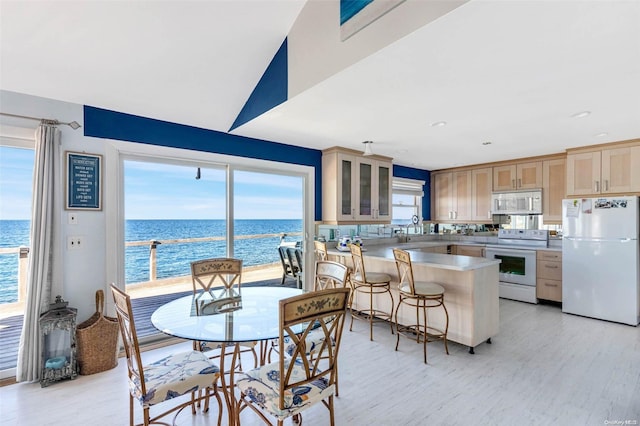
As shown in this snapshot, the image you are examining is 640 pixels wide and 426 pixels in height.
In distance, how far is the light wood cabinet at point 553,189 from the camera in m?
4.68

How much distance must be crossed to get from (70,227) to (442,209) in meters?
6.02

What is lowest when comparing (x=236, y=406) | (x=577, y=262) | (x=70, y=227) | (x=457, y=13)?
(x=236, y=406)

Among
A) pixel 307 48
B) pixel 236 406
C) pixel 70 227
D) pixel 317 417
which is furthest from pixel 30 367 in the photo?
pixel 307 48

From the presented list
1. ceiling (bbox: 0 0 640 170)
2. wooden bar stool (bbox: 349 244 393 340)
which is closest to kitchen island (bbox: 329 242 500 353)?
wooden bar stool (bbox: 349 244 393 340)

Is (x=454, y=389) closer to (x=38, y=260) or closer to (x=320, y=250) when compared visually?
(x=320, y=250)

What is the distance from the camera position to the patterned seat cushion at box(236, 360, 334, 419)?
1.46 metres

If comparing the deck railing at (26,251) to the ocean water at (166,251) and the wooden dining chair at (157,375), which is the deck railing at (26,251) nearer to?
the ocean water at (166,251)

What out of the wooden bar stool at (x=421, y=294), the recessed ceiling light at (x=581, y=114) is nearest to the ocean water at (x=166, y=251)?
the wooden bar stool at (x=421, y=294)

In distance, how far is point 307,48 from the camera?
6.92ft

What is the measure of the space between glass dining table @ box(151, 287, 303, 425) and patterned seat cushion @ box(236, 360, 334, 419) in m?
0.21

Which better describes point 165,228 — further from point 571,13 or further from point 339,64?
point 571,13

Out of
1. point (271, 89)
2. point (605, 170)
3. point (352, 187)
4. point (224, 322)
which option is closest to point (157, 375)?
point (224, 322)

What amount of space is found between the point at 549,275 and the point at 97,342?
5654mm

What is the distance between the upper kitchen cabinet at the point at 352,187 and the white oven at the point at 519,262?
206cm
